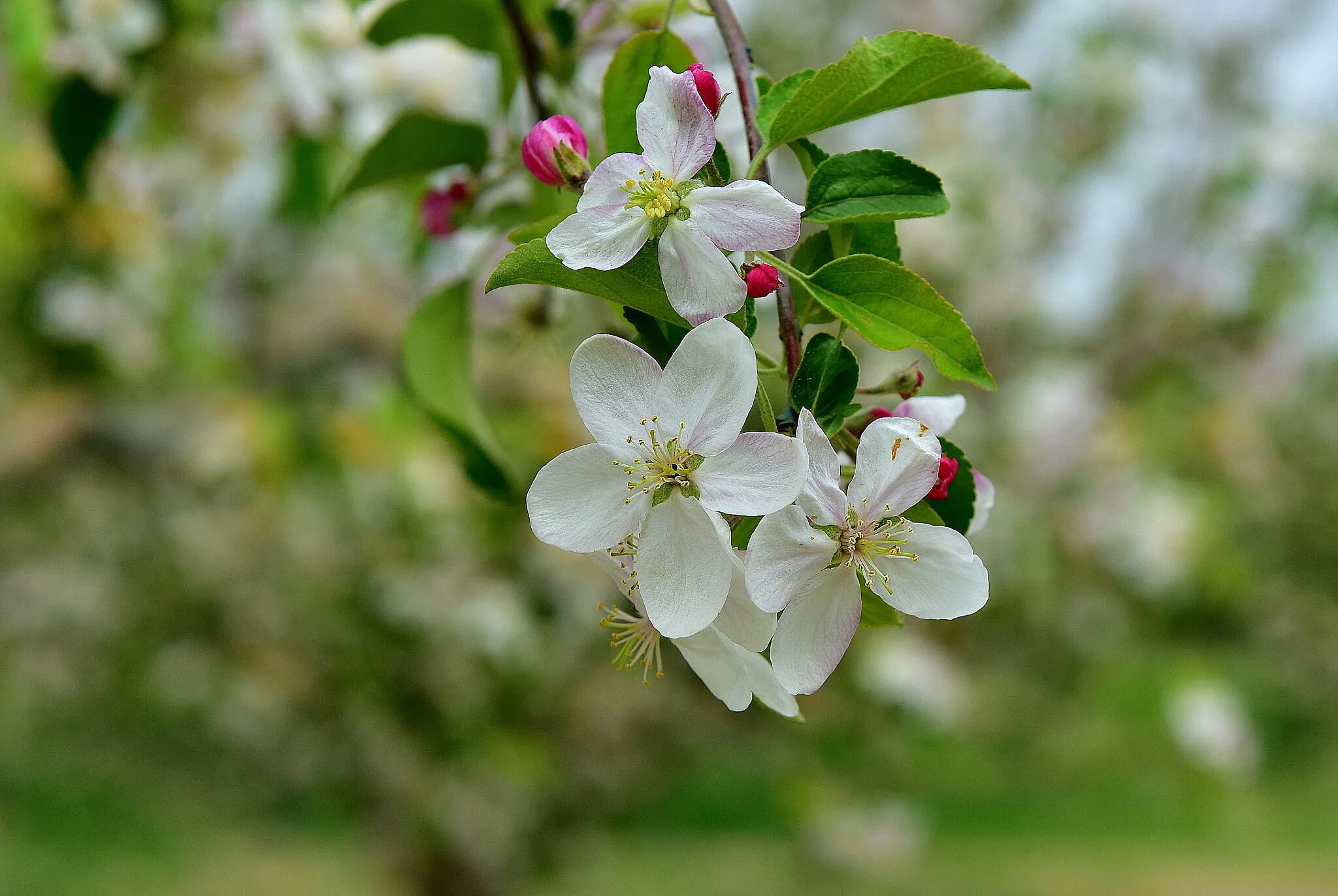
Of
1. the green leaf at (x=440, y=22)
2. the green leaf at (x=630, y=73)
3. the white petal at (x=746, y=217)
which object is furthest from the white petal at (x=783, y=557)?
the green leaf at (x=440, y=22)

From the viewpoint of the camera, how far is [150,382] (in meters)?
2.92

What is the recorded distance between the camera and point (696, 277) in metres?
0.42

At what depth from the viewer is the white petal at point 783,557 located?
0.42m

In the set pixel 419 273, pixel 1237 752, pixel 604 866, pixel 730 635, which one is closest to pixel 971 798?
pixel 604 866

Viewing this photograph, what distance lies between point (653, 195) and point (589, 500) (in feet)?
0.42

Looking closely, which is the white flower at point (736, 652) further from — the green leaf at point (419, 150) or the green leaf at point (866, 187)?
the green leaf at point (419, 150)

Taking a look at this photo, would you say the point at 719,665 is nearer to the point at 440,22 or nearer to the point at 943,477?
the point at 943,477

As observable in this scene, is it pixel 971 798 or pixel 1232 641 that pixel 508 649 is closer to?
pixel 1232 641

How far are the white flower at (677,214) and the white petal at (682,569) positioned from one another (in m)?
0.08

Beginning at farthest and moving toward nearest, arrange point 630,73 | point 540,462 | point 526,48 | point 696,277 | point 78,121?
point 540,462
point 78,121
point 526,48
point 630,73
point 696,277

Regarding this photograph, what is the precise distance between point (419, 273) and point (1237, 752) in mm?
2418

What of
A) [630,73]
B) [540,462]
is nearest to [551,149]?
[630,73]

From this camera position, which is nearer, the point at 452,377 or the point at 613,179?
the point at 613,179

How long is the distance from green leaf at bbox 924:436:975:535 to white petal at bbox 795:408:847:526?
2.4 inches
